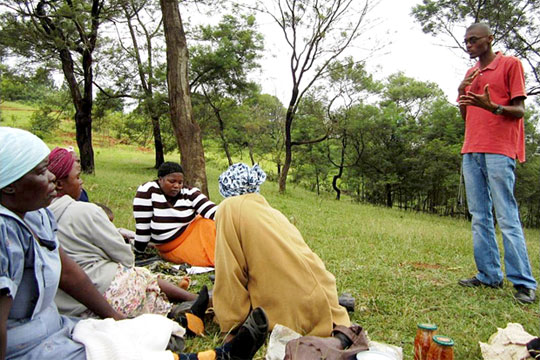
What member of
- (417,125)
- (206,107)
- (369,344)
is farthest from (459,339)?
(417,125)

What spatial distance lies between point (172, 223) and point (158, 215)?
171 millimetres

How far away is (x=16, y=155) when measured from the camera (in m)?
1.46

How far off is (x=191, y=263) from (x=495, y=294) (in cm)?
295

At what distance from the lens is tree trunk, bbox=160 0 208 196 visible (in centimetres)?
574

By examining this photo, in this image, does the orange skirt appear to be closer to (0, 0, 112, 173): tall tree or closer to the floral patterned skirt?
the floral patterned skirt

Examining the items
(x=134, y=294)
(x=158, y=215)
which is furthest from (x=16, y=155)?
(x=158, y=215)

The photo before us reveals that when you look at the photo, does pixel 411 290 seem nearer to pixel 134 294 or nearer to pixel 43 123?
pixel 134 294

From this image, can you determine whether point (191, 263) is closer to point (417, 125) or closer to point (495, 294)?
point (495, 294)

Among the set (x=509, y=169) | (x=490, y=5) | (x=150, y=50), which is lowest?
(x=509, y=169)

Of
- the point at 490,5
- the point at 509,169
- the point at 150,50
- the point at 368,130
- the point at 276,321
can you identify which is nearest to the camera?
the point at 276,321

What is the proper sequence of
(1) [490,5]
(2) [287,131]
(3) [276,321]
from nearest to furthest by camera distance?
(3) [276,321] → (1) [490,5] → (2) [287,131]

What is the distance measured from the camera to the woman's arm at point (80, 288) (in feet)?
6.20

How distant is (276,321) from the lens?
2252mm

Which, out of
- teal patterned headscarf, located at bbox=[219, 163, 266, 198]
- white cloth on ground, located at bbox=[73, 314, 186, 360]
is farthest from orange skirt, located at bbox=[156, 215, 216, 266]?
white cloth on ground, located at bbox=[73, 314, 186, 360]
